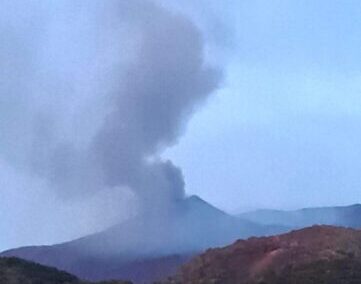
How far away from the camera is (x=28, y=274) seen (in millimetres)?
43500

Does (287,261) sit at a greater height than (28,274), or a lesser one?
lesser

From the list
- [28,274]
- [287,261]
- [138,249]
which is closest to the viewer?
[287,261]

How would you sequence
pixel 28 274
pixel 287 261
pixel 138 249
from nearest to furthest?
pixel 287 261, pixel 28 274, pixel 138 249

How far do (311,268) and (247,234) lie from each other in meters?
45.4

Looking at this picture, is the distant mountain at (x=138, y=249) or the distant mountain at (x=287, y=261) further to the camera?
the distant mountain at (x=138, y=249)

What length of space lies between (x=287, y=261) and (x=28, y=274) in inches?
482

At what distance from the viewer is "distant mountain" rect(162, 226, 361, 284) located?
37688 millimetres

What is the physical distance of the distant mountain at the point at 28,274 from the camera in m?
41.9

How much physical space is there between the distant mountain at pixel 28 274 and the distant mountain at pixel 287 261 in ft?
14.0

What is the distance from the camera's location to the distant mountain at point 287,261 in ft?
A: 124

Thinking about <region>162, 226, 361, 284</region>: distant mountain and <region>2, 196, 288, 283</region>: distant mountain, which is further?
<region>2, 196, 288, 283</region>: distant mountain

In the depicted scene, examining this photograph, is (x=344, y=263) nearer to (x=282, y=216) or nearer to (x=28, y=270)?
(x=28, y=270)

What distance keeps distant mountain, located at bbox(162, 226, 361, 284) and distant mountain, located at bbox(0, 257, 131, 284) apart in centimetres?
426

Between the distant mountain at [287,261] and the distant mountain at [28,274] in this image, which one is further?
the distant mountain at [28,274]
